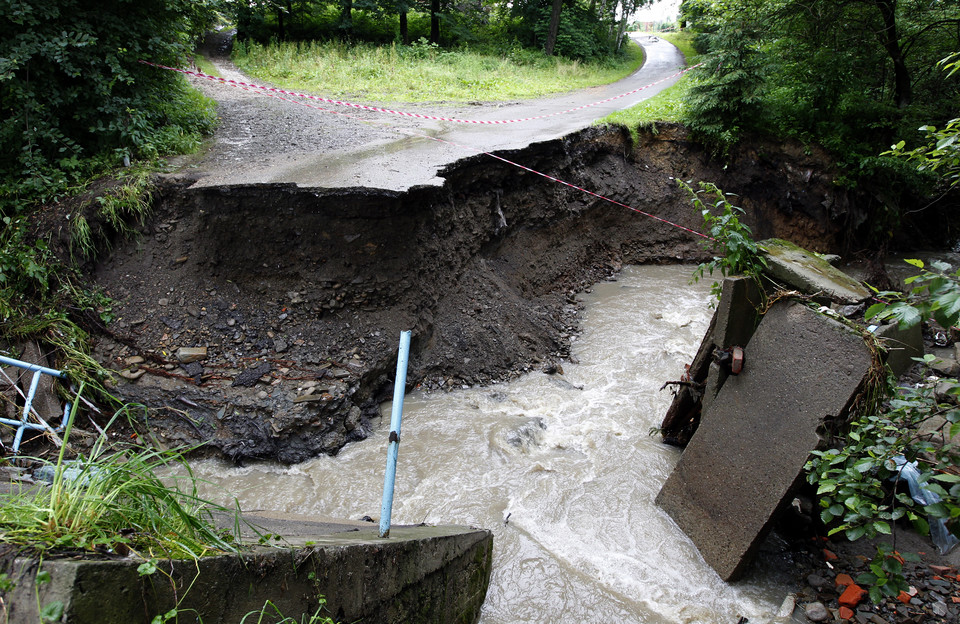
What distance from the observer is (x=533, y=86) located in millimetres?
15594

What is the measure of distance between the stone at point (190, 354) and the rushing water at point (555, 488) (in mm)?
1170

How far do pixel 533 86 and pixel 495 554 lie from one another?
1440 cm

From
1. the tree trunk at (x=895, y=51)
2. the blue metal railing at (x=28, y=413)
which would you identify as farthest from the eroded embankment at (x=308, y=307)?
the tree trunk at (x=895, y=51)

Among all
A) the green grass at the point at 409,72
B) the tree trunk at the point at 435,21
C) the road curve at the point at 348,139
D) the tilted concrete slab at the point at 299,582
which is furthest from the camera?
the tree trunk at the point at 435,21

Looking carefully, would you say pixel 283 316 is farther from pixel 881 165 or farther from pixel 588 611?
pixel 881 165

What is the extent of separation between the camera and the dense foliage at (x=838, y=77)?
9656 millimetres

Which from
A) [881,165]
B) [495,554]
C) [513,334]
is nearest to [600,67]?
[881,165]

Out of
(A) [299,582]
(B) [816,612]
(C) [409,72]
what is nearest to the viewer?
(A) [299,582]

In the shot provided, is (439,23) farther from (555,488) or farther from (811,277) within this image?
(555,488)

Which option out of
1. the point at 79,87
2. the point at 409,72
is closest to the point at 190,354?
the point at 79,87

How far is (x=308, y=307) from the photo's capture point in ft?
19.9

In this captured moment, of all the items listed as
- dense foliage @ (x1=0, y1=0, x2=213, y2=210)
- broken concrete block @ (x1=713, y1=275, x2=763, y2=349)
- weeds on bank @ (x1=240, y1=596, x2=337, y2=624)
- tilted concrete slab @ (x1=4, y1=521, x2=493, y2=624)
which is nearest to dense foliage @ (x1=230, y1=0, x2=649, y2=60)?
dense foliage @ (x1=0, y1=0, x2=213, y2=210)

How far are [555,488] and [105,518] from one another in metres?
3.81

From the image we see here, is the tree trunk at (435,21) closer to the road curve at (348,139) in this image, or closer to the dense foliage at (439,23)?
the dense foliage at (439,23)
